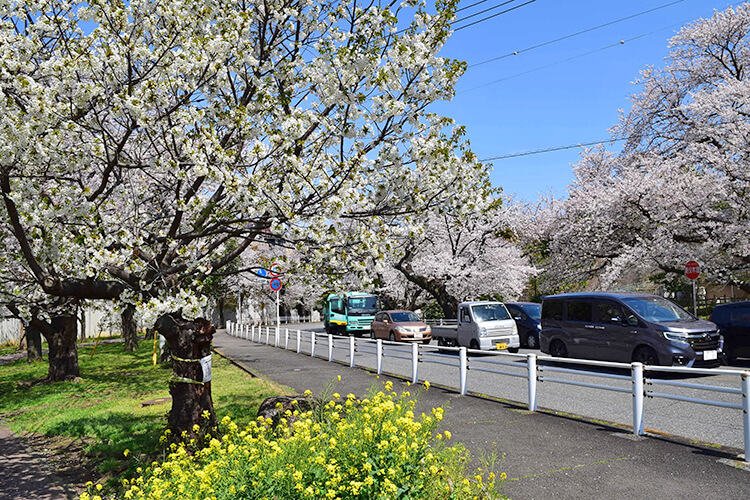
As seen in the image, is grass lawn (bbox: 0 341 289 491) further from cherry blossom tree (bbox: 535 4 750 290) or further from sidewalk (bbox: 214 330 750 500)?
cherry blossom tree (bbox: 535 4 750 290)

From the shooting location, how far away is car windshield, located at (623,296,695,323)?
41.6ft

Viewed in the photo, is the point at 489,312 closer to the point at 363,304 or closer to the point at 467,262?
the point at 467,262

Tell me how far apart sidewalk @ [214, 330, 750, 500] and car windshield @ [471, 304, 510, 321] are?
926 cm

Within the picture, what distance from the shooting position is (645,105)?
28.9 metres

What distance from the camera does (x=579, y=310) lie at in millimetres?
14148

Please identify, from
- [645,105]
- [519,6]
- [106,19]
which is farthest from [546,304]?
[645,105]

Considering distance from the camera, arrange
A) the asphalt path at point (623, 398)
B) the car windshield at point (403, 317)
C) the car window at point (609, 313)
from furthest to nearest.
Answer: the car windshield at point (403, 317) → the car window at point (609, 313) → the asphalt path at point (623, 398)

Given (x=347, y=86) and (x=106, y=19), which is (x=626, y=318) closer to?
(x=347, y=86)

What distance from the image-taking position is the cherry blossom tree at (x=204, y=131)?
6.73 metres

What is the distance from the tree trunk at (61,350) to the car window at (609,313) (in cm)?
1458

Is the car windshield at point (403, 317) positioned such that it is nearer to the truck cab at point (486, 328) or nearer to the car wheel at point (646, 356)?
the truck cab at point (486, 328)

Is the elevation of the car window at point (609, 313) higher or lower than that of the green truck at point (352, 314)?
higher

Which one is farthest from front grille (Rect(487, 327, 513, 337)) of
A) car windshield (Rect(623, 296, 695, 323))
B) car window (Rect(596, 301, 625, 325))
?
car windshield (Rect(623, 296, 695, 323))

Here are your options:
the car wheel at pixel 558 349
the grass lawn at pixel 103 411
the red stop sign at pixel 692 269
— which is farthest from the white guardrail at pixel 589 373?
the red stop sign at pixel 692 269
